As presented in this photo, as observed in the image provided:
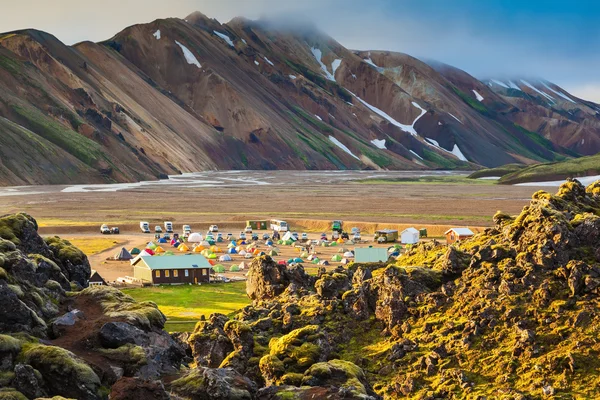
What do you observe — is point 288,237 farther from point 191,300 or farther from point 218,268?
point 191,300

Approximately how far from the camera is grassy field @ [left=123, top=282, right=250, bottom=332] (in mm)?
56062

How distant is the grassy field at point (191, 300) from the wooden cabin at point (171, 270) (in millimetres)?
1855

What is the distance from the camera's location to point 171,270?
255 feet

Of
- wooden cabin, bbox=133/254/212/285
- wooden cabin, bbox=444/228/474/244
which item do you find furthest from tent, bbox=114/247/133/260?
wooden cabin, bbox=444/228/474/244

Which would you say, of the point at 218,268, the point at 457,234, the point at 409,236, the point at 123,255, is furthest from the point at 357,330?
the point at 409,236

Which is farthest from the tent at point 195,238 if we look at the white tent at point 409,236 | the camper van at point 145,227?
the white tent at point 409,236

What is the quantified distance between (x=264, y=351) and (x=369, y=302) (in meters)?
5.23

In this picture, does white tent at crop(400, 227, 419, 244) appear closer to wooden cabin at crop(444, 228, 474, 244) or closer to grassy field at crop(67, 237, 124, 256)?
wooden cabin at crop(444, 228, 474, 244)

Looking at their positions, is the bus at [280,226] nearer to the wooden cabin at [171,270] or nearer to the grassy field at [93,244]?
the grassy field at [93,244]

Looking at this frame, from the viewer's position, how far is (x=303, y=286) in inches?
1526

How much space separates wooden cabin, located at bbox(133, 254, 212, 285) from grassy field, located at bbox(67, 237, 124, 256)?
2232 centimetres

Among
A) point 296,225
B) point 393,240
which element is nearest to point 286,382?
point 393,240

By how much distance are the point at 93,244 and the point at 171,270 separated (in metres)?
32.6

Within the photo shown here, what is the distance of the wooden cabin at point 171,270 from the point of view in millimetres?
76875
